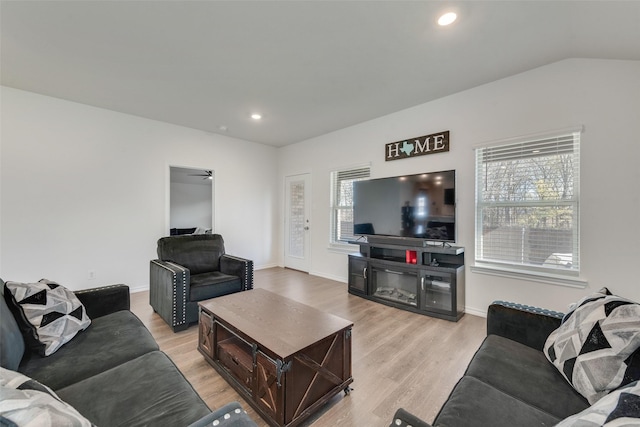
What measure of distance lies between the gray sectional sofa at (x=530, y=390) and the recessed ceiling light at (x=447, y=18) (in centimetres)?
210

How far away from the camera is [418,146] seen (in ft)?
12.1

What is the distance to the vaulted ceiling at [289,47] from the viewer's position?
196 centimetres

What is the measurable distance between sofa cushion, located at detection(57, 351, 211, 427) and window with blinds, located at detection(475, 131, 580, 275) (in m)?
3.25

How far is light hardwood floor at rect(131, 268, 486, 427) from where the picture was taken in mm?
1686

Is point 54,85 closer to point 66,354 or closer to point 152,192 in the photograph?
point 152,192

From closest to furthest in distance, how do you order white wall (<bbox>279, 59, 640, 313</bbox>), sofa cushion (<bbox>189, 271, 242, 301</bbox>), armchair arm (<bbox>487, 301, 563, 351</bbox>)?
1. armchair arm (<bbox>487, 301, 563, 351</bbox>)
2. white wall (<bbox>279, 59, 640, 313</bbox>)
3. sofa cushion (<bbox>189, 271, 242, 301</bbox>)

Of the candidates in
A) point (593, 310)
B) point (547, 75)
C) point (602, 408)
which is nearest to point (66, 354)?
point (602, 408)

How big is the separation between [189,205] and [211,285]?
612 cm

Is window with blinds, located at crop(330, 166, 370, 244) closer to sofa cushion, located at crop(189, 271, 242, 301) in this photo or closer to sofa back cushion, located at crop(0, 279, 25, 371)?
sofa cushion, located at crop(189, 271, 242, 301)

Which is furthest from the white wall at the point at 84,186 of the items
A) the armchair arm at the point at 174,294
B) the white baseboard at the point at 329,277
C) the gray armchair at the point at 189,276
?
the white baseboard at the point at 329,277

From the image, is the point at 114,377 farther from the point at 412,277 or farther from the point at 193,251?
the point at 412,277

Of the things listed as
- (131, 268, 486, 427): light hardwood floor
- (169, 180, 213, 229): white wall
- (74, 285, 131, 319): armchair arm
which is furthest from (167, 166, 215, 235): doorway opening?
(74, 285, 131, 319): armchair arm

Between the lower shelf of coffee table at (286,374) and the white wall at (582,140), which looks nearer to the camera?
the lower shelf of coffee table at (286,374)

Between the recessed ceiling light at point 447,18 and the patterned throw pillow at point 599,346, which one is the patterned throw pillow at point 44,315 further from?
the recessed ceiling light at point 447,18
